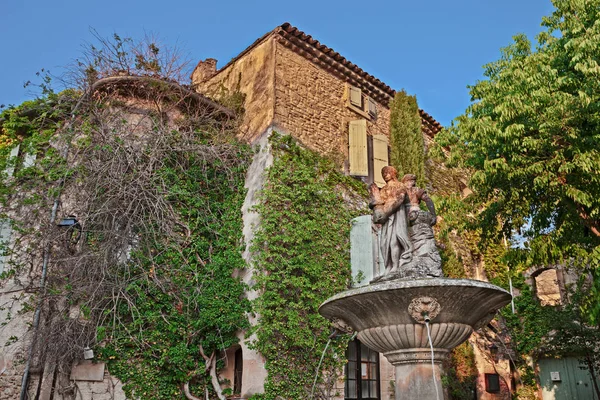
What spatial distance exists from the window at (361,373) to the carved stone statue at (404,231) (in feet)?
17.6

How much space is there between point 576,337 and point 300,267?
704cm

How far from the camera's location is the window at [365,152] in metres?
12.3

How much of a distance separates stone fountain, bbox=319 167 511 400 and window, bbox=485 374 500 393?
8770mm

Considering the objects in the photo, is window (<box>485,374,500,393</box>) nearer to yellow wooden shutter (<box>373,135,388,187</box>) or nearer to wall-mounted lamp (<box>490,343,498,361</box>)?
wall-mounted lamp (<box>490,343,498,361</box>)

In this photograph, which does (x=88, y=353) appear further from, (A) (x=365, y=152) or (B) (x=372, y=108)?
(B) (x=372, y=108)

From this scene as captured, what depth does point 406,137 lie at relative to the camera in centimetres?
1366

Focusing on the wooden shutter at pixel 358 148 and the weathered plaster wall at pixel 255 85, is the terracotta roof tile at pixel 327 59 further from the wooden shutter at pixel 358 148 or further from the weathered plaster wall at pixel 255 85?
the wooden shutter at pixel 358 148

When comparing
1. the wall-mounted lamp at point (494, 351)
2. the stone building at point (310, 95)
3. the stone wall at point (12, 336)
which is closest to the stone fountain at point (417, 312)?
the stone building at point (310, 95)

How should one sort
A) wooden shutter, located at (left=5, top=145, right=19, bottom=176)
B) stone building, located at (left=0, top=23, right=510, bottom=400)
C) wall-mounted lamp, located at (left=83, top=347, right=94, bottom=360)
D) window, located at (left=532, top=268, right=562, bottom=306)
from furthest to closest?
window, located at (left=532, top=268, right=562, bottom=306), wooden shutter, located at (left=5, top=145, right=19, bottom=176), stone building, located at (left=0, top=23, right=510, bottom=400), wall-mounted lamp, located at (left=83, top=347, right=94, bottom=360)

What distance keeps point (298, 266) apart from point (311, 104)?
4185 millimetres

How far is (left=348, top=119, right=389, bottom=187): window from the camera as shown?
12308 millimetres

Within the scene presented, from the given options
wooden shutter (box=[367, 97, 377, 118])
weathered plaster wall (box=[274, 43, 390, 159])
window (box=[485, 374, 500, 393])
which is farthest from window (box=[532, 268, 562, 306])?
weathered plaster wall (box=[274, 43, 390, 159])

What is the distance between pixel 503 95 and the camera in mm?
8875

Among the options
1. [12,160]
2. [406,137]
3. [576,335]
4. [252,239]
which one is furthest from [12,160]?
[576,335]
